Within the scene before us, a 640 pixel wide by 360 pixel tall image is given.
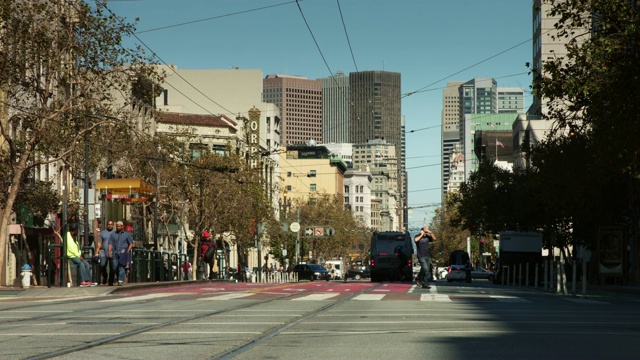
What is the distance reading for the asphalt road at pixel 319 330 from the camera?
11102 mm

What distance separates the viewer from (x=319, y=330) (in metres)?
13.9

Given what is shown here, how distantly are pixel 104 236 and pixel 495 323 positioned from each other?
17.0 m

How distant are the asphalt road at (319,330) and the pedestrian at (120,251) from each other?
8721 millimetres

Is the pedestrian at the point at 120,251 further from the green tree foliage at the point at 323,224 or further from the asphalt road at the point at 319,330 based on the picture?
the green tree foliage at the point at 323,224

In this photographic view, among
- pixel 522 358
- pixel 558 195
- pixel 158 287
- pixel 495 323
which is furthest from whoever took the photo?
pixel 558 195

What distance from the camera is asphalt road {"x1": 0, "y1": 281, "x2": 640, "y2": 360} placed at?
36.4 feet

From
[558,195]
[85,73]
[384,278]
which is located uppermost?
[85,73]

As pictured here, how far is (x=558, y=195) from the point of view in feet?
163

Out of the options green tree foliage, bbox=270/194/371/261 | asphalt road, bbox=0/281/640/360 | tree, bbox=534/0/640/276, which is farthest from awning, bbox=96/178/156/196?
green tree foliage, bbox=270/194/371/261

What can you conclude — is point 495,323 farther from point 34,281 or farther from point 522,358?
point 34,281

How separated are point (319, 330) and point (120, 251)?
1712cm

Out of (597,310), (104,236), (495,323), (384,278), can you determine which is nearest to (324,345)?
(495,323)

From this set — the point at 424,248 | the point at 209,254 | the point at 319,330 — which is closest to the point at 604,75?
the point at 424,248

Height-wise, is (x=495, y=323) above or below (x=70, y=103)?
below
